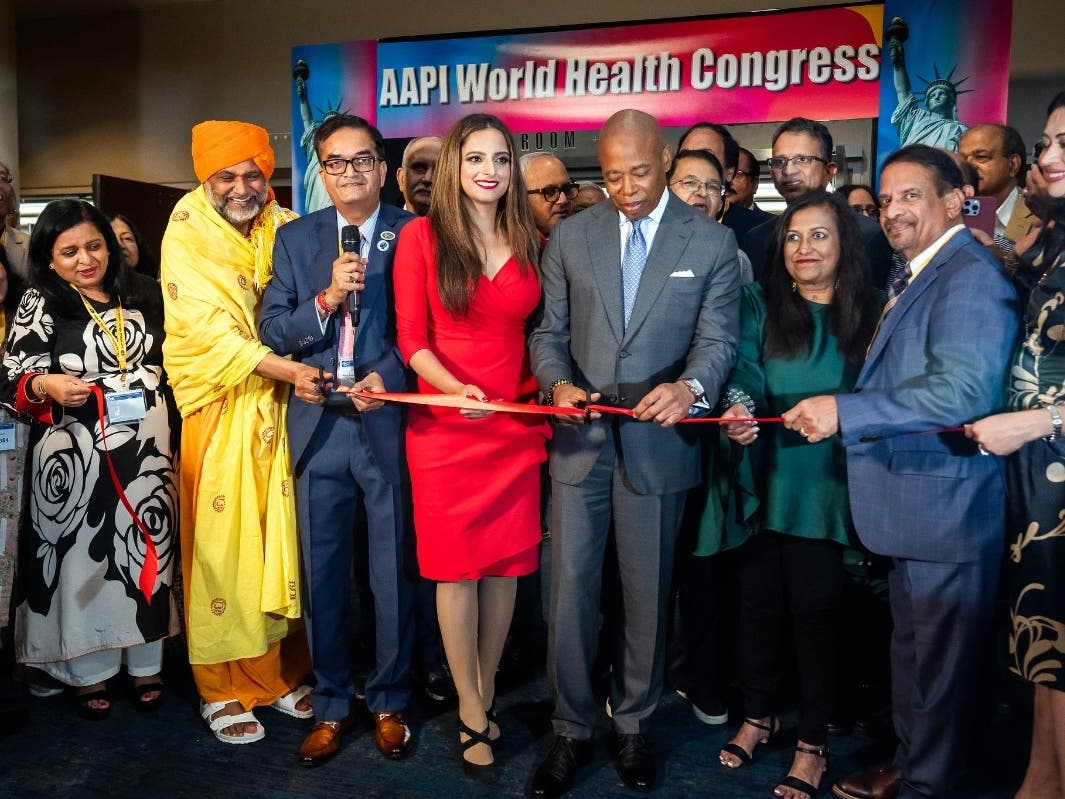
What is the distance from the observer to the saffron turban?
308 cm

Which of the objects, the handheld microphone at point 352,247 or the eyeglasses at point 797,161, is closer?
the handheld microphone at point 352,247

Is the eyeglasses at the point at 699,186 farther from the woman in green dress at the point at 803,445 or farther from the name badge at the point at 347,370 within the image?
the name badge at the point at 347,370

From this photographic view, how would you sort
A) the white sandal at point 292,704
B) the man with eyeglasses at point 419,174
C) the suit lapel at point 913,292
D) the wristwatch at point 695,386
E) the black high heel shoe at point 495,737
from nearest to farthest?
the suit lapel at point 913,292 → the wristwatch at point 695,386 → the black high heel shoe at point 495,737 → the white sandal at point 292,704 → the man with eyeglasses at point 419,174

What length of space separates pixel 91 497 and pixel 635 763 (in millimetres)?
2103

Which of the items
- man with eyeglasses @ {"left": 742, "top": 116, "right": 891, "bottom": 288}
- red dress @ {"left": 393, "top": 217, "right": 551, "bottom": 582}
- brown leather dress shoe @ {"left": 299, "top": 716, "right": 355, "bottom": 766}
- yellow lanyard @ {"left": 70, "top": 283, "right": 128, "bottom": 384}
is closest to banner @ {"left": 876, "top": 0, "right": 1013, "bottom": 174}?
man with eyeglasses @ {"left": 742, "top": 116, "right": 891, "bottom": 288}

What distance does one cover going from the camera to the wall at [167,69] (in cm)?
779

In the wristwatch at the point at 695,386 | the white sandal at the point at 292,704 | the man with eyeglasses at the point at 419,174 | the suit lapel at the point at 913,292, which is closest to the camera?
the suit lapel at the point at 913,292

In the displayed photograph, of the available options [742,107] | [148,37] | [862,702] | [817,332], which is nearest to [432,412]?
[817,332]

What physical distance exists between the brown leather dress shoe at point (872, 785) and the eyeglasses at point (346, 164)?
7.98 ft

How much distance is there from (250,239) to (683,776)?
2.32 m

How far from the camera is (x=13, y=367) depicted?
3.20 m

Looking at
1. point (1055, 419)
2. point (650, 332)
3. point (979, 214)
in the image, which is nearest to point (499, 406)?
point (650, 332)

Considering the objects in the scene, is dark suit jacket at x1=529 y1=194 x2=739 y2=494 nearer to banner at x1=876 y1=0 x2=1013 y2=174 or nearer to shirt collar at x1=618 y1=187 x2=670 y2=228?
shirt collar at x1=618 y1=187 x2=670 y2=228

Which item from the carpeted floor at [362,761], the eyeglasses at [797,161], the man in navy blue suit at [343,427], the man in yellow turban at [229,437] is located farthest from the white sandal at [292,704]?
the eyeglasses at [797,161]
